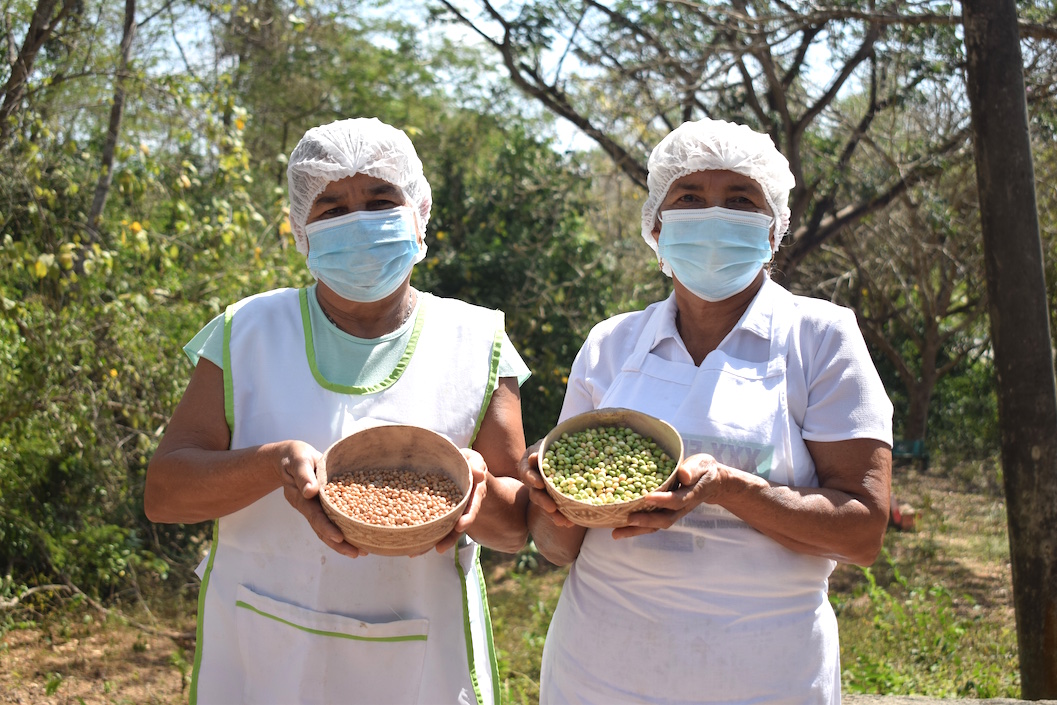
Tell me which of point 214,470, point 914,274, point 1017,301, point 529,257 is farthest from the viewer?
point 914,274

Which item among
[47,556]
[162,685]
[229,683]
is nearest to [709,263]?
[229,683]

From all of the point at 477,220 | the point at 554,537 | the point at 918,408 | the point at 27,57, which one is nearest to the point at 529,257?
the point at 477,220

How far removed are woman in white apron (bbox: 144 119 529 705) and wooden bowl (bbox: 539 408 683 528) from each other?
0.66 feet

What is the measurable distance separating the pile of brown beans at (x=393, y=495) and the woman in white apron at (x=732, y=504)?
209 millimetres

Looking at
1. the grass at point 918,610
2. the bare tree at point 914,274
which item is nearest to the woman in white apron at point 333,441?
the grass at point 918,610

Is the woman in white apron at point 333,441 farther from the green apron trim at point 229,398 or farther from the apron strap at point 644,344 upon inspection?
the apron strap at point 644,344

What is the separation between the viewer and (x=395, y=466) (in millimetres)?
2213

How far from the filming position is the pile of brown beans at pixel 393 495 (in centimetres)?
200

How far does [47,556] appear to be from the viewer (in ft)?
18.8

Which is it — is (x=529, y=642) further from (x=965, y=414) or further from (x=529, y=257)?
(x=965, y=414)

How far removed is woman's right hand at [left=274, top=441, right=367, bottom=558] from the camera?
76.0 inches

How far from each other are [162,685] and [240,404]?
3685 mm

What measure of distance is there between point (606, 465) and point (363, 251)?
776 mm

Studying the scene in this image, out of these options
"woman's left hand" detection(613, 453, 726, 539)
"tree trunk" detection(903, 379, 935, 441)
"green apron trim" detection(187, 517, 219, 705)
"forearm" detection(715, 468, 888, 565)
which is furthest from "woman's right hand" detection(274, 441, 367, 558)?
"tree trunk" detection(903, 379, 935, 441)
